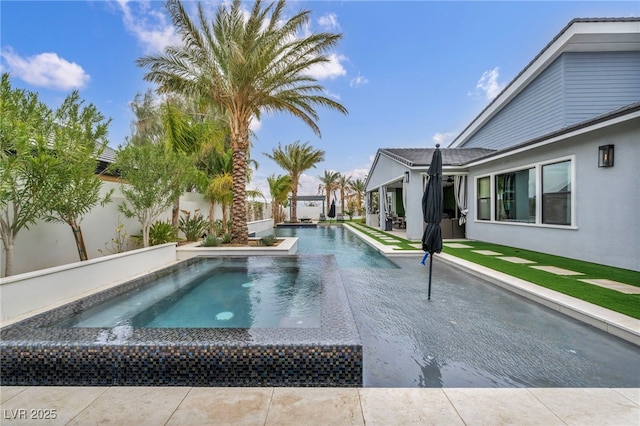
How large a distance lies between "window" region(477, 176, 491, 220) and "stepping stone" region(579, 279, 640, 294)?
Result: 6.54m

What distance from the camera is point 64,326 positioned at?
12.2 feet

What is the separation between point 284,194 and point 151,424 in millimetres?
23794

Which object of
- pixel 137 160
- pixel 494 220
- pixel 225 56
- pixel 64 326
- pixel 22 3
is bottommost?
pixel 64 326

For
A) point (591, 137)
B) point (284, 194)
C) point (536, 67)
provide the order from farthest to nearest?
point (284, 194) → point (536, 67) → point (591, 137)

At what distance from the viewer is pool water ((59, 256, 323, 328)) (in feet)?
14.0

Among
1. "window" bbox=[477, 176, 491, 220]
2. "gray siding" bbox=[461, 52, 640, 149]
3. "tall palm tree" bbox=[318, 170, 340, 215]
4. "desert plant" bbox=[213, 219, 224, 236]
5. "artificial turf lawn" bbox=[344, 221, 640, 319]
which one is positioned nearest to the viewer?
"artificial turf lawn" bbox=[344, 221, 640, 319]

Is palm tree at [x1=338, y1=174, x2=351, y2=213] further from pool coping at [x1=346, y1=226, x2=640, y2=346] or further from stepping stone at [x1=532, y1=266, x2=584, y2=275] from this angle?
pool coping at [x1=346, y1=226, x2=640, y2=346]

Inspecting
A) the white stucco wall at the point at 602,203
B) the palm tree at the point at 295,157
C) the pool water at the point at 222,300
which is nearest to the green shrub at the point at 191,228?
the pool water at the point at 222,300

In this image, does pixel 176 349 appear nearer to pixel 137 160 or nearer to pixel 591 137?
pixel 137 160

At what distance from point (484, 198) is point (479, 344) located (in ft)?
33.6

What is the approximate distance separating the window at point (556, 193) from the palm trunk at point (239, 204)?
10191 millimetres

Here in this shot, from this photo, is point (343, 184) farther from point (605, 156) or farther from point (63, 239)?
point (63, 239)

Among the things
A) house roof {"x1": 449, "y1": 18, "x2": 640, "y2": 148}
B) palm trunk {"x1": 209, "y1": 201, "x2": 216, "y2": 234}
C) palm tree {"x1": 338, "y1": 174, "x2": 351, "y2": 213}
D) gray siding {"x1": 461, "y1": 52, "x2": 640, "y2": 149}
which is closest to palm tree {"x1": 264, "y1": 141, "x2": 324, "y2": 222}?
palm trunk {"x1": 209, "y1": 201, "x2": 216, "y2": 234}

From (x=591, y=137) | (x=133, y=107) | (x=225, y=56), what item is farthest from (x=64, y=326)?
(x=133, y=107)
